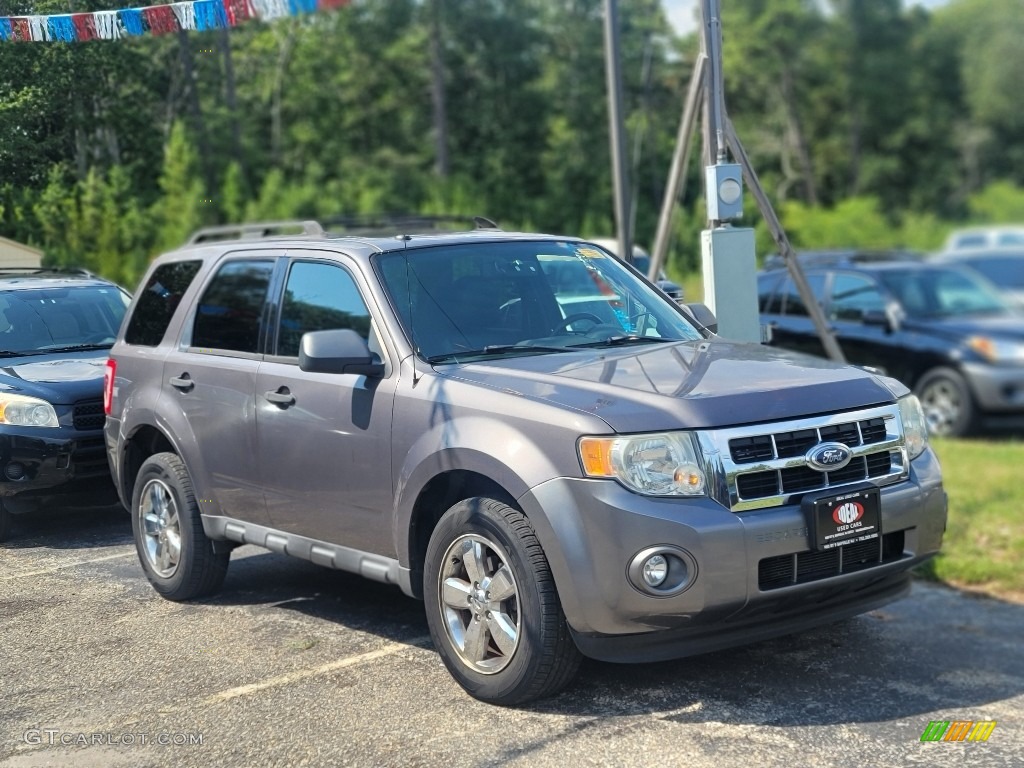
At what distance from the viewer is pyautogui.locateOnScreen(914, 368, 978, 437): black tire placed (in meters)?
11.9

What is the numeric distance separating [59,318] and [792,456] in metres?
4.91

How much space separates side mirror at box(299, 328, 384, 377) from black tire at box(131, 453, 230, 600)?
58.1 inches

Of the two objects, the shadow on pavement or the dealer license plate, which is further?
the shadow on pavement

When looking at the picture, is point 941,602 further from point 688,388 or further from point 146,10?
point 146,10

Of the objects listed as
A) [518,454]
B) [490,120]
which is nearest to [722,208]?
[518,454]

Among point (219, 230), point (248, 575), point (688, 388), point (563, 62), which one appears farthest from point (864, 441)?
point (563, 62)

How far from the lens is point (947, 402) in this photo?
12047mm

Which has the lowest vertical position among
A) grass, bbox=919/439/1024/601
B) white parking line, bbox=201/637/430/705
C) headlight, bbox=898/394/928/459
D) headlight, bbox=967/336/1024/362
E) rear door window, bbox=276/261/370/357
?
grass, bbox=919/439/1024/601

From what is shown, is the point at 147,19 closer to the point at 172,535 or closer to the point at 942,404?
the point at 172,535

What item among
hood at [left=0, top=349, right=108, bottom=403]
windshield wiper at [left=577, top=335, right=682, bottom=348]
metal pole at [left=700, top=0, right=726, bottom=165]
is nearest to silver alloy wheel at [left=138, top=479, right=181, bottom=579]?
hood at [left=0, top=349, right=108, bottom=403]

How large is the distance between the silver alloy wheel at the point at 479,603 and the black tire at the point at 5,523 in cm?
316

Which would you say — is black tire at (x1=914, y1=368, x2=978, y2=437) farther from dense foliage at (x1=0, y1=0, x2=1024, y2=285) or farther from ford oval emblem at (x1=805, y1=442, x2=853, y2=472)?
ford oval emblem at (x1=805, y1=442, x2=853, y2=472)

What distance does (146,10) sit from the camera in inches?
291

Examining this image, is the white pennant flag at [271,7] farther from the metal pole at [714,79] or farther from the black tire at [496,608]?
the black tire at [496,608]
